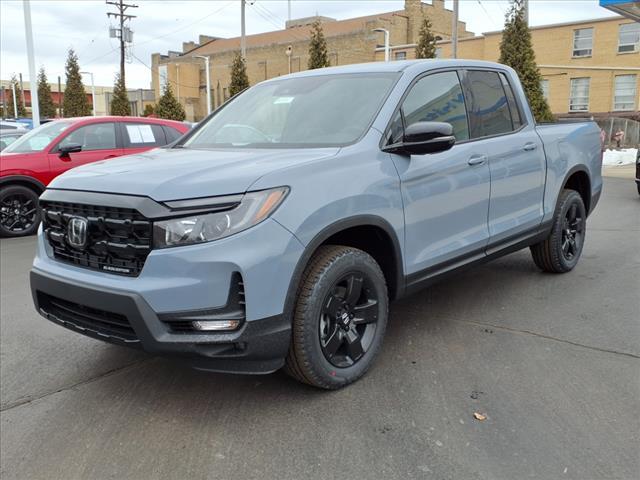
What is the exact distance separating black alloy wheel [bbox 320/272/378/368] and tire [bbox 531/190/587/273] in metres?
2.58

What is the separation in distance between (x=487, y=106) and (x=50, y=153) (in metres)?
6.91

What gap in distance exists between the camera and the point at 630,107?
35.7 m

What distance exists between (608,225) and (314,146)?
637 cm

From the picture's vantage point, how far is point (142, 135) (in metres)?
9.53

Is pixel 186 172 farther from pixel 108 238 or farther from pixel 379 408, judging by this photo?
pixel 379 408

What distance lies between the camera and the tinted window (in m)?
3.78

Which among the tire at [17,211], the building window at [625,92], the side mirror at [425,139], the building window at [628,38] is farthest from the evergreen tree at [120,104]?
the side mirror at [425,139]

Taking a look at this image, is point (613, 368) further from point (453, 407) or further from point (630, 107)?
point (630, 107)

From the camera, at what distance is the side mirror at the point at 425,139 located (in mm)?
3342

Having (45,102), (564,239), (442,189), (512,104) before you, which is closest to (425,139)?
(442,189)

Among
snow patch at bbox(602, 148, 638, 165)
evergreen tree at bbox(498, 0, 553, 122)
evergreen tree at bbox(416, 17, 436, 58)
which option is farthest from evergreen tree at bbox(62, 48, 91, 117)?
snow patch at bbox(602, 148, 638, 165)

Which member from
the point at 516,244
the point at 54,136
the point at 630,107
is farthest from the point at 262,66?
the point at 516,244

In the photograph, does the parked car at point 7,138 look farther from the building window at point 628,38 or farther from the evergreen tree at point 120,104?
the building window at point 628,38

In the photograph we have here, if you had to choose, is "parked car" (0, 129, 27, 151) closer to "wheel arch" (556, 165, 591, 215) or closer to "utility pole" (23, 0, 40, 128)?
"utility pole" (23, 0, 40, 128)
